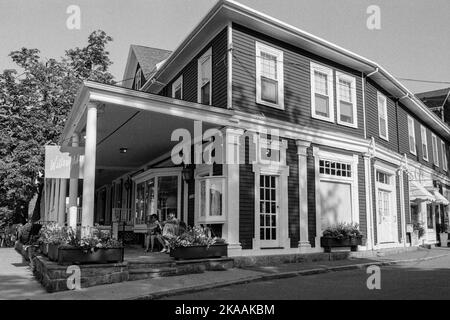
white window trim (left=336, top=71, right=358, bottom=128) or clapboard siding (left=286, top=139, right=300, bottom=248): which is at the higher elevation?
white window trim (left=336, top=71, right=358, bottom=128)

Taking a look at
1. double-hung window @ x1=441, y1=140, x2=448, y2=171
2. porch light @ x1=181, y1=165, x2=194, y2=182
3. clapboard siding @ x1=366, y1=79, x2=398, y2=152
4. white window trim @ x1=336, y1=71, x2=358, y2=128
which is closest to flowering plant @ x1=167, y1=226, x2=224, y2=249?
porch light @ x1=181, y1=165, x2=194, y2=182

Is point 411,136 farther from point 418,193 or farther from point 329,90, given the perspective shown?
point 329,90

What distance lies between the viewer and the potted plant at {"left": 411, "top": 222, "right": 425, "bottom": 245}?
18.1 meters

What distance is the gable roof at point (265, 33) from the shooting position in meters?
11.8

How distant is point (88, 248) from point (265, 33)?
25.2 ft

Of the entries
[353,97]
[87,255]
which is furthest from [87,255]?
[353,97]

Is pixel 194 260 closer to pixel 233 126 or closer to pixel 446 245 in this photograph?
pixel 233 126

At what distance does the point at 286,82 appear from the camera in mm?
13266

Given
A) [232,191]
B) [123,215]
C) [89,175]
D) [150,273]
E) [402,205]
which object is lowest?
[150,273]

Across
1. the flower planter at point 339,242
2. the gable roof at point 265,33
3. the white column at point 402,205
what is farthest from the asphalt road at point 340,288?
the white column at point 402,205

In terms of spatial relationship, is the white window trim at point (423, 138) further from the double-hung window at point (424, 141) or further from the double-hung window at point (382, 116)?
the double-hung window at point (382, 116)

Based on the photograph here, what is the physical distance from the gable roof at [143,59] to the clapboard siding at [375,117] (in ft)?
29.9

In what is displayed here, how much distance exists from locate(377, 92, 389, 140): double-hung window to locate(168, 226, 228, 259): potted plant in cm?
906

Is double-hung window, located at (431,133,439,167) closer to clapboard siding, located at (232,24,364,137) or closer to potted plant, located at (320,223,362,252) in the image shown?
clapboard siding, located at (232,24,364,137)
